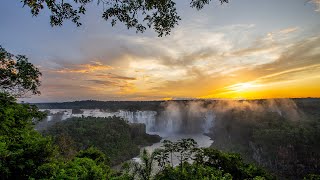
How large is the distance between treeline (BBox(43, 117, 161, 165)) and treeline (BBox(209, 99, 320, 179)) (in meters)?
34.4

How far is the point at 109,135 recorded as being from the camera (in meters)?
106

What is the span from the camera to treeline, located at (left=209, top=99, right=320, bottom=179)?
75.1m

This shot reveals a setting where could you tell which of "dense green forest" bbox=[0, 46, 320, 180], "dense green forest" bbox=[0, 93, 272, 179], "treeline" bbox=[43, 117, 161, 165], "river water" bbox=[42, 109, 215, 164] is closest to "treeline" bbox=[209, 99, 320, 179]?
"dense green forest" bbox=[0, 46, 320, 180]

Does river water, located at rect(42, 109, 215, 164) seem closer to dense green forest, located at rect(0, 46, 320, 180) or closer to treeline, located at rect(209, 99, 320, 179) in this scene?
treeline, located at rect(209, 99, 320, 179)

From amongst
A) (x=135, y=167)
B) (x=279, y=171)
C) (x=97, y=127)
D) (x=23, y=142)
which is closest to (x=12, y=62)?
(x=23, y=142)

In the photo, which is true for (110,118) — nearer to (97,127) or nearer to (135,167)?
(97,127)

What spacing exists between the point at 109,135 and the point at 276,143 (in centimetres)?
6023

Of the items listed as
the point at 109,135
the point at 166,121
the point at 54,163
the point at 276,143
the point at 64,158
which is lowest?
the point at 276,143

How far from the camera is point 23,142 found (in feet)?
38.7

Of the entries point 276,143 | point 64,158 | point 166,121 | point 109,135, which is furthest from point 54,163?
point 166,121

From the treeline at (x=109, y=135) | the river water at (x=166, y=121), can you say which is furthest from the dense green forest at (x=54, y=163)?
the river water at (x=166, y=121)

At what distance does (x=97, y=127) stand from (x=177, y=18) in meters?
102

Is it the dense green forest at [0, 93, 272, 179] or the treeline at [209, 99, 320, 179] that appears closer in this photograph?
the dense green forest at [0, 93, 272, 179]

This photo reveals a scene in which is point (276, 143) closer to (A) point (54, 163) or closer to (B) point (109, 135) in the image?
(B) point (109, 135)
